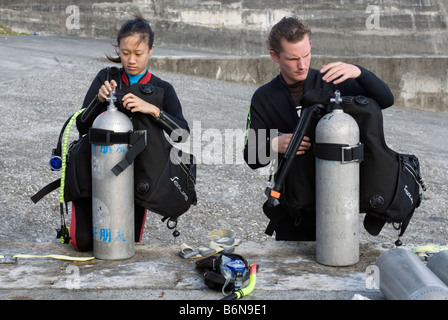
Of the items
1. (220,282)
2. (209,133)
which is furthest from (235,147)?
(220,282)

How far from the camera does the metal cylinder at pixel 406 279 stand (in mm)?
2752

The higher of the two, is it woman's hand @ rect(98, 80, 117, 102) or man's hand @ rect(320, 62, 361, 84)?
man's hand @ rect(320, 62, 361, 84)

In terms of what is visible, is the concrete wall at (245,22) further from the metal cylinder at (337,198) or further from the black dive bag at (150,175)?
the metal cylinder at (337,198)

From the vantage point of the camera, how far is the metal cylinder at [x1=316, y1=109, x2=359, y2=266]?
3422mm

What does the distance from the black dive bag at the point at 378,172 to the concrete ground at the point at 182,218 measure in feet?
1.13

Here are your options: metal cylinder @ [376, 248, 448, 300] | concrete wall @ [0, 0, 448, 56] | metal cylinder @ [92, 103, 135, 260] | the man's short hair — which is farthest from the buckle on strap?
concrete wall @ [0, 0, 448, 56]

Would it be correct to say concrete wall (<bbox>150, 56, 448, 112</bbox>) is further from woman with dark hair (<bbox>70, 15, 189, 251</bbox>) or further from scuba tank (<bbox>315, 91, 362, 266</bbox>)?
scuba tank (<bbox>315, 91, 362, 266</bbox>)

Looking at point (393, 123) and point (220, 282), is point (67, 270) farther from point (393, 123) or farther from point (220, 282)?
point (393, 123)

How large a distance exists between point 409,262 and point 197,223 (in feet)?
11.9

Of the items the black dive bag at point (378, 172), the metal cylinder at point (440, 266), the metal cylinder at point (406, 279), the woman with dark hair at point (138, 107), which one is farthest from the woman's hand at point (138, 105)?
the metal cylinder at point (440, 266)

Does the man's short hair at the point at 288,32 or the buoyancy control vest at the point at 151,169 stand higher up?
the man's short hair at the point at 288,32

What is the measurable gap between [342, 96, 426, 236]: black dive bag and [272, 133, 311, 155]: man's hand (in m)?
0.27

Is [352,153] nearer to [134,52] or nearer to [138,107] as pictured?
[138,107]

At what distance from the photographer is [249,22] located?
21.5m
